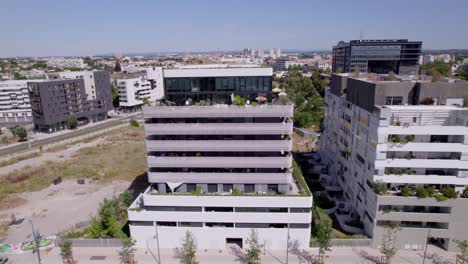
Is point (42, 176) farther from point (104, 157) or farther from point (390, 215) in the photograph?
point (390, 215)

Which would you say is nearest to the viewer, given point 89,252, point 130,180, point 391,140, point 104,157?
point 391,140

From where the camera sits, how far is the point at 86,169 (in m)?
78.3

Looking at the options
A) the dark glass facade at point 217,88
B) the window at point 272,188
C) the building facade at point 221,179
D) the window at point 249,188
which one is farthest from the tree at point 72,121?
the window at point 272,188

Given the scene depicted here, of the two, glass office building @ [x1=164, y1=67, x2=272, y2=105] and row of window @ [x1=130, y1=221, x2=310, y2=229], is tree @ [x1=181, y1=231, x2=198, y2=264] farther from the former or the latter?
glass office building @ [x1=164, y1=67, x2=272, y2=105]

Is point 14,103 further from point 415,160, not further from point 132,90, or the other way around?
point 415,160

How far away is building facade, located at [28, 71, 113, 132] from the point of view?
110775mm

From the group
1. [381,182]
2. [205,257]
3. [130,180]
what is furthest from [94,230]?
[381,182]

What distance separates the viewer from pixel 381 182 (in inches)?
1553

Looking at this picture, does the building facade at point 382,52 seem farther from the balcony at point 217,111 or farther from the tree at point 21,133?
the tree at point 21,133

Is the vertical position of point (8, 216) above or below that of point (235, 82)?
below

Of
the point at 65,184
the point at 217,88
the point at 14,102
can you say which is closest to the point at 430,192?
the point at 217,88

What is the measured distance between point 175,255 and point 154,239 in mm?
3980

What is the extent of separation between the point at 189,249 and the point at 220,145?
1389 centimetres

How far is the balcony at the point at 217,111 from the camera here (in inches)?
1540
